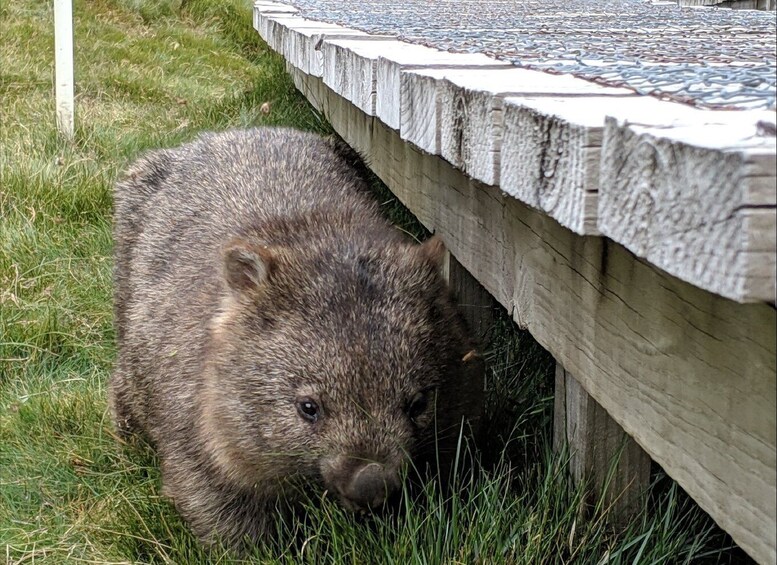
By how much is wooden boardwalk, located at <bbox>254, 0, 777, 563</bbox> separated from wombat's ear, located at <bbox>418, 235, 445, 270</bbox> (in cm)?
10

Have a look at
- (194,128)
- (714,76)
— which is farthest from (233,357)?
(194,128)

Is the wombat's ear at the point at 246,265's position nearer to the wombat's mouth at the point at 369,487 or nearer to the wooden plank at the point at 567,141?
the wombat's mouth at the point at 369,487

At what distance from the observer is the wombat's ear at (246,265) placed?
2695 millimetres

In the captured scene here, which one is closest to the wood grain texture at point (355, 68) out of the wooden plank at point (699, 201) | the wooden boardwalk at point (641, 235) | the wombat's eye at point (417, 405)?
the wooden boardwalk at point (641, 235)

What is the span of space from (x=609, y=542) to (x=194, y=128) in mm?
5065

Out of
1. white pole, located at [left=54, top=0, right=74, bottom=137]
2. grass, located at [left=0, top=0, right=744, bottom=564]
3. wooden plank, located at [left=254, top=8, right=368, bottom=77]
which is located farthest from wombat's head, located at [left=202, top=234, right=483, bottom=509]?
white pole, located at [left=54, top=0, right=74, bottom=137]

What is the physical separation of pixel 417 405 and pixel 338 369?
209 millimetres

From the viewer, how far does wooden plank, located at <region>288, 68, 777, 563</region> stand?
136 centimetres

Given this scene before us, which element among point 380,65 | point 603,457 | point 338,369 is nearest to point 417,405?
point 338,369

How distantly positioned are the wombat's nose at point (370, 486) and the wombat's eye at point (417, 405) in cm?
21

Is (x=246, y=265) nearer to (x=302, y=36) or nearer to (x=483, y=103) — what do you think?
(x=483, y=103)

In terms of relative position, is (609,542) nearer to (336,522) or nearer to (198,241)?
(336,522)

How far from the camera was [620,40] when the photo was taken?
2973mm

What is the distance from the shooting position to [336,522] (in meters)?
2.42
